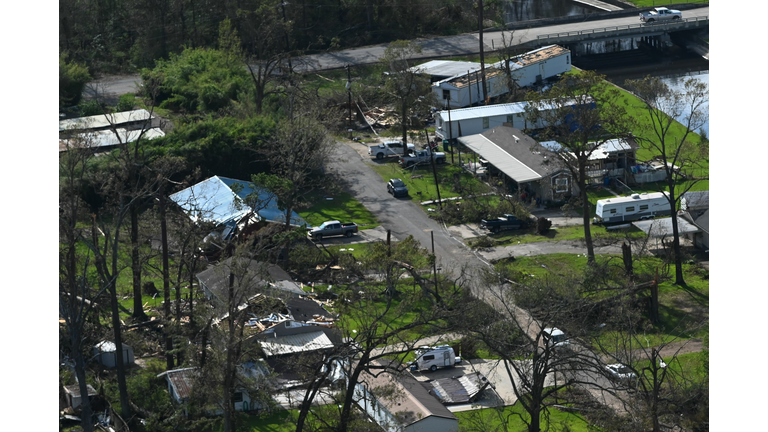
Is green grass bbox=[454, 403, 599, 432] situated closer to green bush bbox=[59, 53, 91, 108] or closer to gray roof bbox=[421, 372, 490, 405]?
gray roof bbox=[421, 372, 490, 405]

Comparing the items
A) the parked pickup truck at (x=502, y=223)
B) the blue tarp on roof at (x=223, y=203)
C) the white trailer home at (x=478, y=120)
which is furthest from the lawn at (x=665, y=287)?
the white trailer home at (x=478, y=120)

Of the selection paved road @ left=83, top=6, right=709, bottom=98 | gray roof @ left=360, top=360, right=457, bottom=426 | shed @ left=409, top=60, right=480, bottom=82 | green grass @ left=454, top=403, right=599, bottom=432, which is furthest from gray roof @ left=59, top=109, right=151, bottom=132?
green grass @ left=454, top=403, right=599, bottom=432

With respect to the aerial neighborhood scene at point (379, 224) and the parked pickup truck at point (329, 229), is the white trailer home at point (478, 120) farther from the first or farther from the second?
the parked pickup truck at point (329, 229)

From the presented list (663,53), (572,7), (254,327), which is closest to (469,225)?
(254,327)

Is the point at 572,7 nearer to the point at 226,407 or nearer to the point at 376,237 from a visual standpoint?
the point at 376,237

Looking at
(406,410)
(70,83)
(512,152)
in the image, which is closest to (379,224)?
(512,152)
